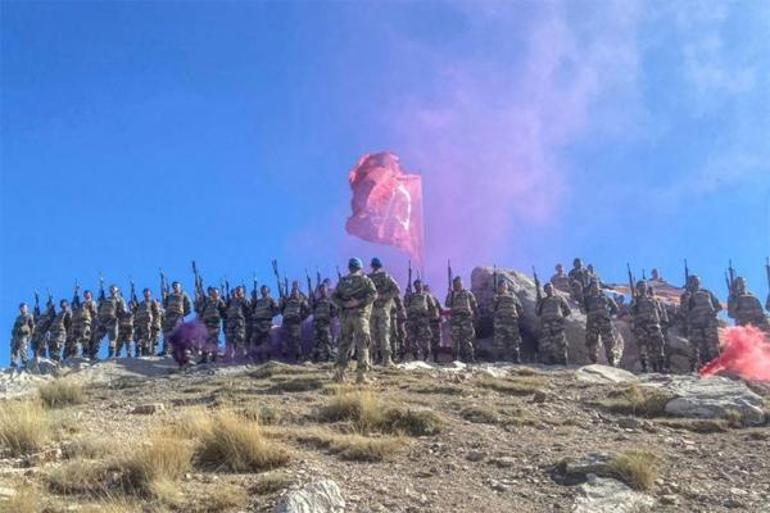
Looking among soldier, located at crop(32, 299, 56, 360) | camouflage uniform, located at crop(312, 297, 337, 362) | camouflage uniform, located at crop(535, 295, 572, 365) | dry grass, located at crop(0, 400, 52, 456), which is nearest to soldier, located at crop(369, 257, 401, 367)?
camouflage uniform, located at crop(312, 297, 337, 362)

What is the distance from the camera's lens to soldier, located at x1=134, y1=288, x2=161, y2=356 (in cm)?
2150

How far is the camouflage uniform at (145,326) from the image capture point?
21.5m

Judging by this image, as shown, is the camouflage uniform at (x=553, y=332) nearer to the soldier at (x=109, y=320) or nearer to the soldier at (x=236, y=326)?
the soldier at (x=236, y=326)

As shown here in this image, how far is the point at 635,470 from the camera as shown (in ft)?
24.6

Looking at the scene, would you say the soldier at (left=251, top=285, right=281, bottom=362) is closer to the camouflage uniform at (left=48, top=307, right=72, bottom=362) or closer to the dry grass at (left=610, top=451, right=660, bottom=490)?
the camouflage uniform at (left=48, top=307, right=72, bottom=362)

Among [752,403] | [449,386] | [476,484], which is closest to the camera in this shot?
[476,484]

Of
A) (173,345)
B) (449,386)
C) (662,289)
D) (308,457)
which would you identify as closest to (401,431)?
(308,457)

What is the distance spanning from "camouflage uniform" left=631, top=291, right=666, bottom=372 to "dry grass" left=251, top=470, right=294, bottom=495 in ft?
46.6

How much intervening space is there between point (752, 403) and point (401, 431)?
521 centimetres

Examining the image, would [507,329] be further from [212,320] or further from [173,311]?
[173,311]

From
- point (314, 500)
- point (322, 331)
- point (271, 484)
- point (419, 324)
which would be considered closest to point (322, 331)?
point (322, 331)

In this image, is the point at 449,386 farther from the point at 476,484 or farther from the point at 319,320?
the point at 319,320

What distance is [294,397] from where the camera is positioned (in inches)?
447

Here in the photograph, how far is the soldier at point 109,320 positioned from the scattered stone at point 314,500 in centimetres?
1593
